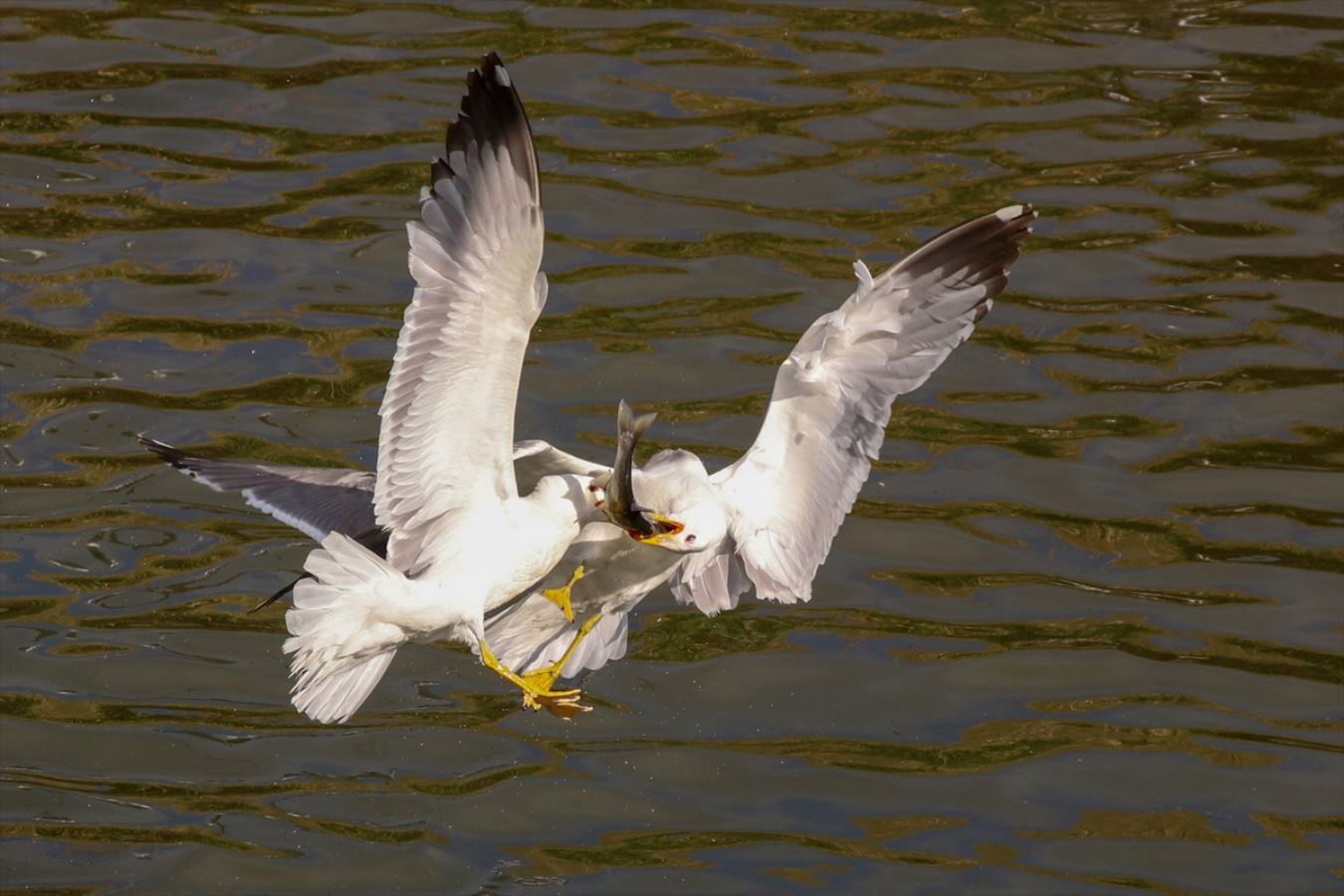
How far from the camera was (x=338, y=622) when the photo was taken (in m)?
7.60

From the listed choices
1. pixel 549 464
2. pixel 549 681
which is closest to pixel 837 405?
pixel 549 464

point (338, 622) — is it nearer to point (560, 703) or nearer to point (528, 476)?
point (560, 703)

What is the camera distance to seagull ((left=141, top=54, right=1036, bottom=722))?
741cm

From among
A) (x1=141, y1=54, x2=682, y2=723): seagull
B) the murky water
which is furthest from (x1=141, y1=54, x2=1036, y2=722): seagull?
the murky water

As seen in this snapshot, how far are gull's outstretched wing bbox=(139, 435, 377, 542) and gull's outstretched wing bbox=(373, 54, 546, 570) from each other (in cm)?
101

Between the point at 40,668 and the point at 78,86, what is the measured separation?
5.87 m

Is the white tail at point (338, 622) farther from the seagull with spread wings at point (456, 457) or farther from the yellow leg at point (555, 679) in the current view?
the yellow leg at point (555, 679)

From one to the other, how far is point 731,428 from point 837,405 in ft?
12.6

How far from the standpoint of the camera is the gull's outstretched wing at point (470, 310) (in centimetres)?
731

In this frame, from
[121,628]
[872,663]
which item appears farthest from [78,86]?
[872,663]

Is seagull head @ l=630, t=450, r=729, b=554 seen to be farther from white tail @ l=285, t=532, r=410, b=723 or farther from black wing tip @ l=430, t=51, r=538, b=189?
black wing tip @ l=430, t=51, r=538, b=189

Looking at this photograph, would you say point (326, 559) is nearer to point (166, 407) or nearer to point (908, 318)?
point (908, 318)

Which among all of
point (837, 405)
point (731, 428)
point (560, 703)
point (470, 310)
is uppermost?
point (470, 310)

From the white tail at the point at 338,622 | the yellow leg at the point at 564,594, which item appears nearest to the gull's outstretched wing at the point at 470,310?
the white tail at the point at 338,622
